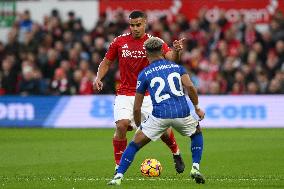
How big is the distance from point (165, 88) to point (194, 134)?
2.64ft

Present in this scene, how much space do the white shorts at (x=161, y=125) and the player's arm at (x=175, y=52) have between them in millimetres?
1098

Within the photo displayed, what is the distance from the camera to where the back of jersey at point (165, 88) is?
11.6 m

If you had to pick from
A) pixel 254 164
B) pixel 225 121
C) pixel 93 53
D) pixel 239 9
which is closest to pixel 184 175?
pixel 254 164

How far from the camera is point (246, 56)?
86.0 ft

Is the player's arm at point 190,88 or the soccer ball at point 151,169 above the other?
the player's arm at point 190,88

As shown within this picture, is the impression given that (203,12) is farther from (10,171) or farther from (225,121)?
(10,171)

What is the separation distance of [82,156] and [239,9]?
1295 centimetres

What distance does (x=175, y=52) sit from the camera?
1259 centimetres

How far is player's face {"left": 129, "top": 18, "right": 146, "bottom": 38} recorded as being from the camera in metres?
13.4

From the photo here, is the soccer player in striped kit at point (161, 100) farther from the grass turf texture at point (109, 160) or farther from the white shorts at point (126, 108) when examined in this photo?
the white shorts at point (126, 108)

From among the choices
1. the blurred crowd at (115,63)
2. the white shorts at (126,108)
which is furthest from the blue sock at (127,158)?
the blurred crowd at (115,63)

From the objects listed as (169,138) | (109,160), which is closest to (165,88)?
(169,138)

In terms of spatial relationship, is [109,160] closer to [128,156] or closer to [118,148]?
[118,148]

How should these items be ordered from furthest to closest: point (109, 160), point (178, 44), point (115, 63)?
point (115, 63) → point (109, 160) → point (178, 44)
